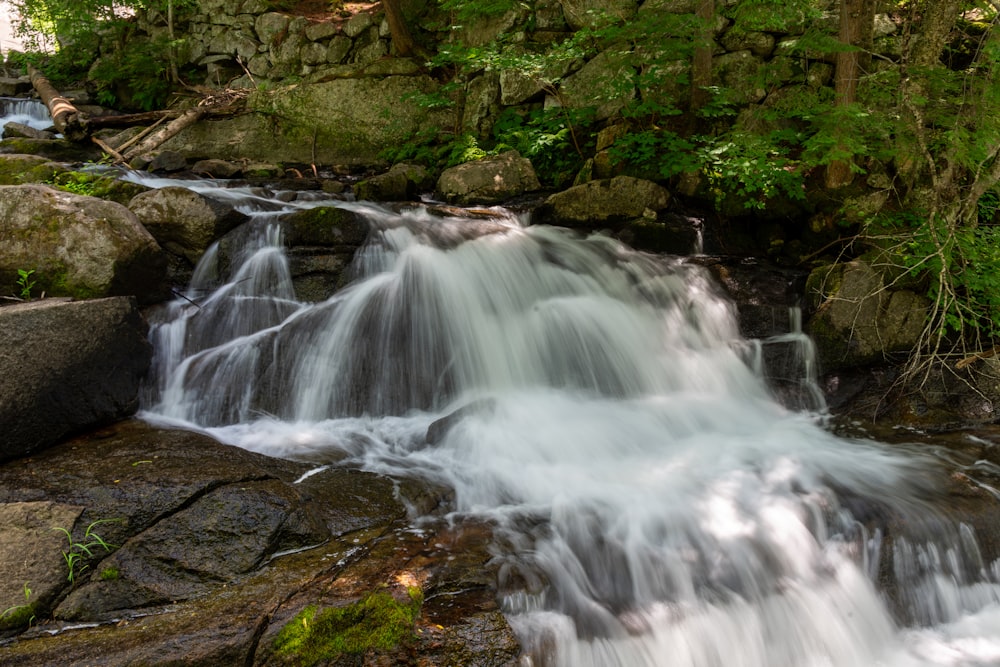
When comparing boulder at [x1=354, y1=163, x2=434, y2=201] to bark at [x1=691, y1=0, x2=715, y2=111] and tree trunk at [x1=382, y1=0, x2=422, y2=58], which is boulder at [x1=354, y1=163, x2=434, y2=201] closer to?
tree trunk at [x1=382, y1=0, x2=422, y2=58]

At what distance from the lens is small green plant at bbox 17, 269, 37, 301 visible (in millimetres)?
4723

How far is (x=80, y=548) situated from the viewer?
2.81m

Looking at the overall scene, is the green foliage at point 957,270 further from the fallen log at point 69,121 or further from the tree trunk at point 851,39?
the fallen log at point 69,121

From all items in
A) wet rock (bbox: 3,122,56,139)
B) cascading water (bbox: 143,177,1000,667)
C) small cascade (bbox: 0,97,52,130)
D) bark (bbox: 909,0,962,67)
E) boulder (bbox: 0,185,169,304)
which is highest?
small cascade (bbox: 0,97,52,130)

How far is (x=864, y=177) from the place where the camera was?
253 inches

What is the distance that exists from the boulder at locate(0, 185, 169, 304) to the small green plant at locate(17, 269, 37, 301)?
3cm

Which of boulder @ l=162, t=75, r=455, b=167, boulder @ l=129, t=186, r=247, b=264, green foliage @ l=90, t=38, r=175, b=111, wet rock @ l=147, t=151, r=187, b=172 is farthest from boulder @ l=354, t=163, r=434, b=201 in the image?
green foliage @ l=90, t=38, r=175, b=111

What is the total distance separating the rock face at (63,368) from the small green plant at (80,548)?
1170mm

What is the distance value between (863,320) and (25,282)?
7276 mm

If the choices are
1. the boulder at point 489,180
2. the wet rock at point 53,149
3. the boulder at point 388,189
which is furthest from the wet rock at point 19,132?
the boulder at point 489,180

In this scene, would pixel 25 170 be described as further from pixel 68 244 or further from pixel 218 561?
pixel 218 561

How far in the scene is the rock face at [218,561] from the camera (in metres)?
2.40

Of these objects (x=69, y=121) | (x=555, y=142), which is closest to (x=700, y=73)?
(x=555, y=142)

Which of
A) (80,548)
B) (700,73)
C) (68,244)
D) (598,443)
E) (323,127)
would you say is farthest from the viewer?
(323,127)
